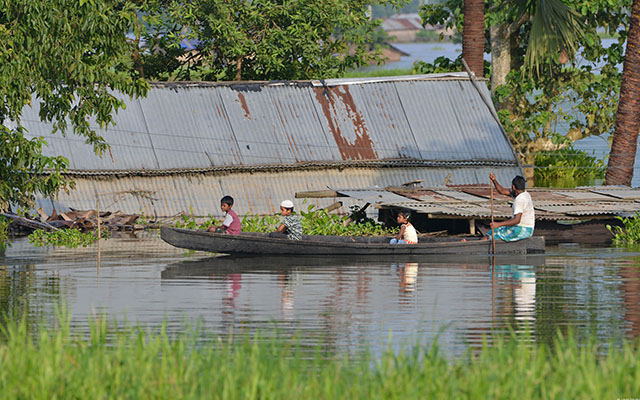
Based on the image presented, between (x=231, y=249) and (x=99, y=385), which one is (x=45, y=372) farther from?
(x=231, y=249)

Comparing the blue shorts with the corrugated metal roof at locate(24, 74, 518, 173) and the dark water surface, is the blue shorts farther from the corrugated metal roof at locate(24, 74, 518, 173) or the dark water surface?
the corrugated metal roof at locate(24, 74, 518, 173)

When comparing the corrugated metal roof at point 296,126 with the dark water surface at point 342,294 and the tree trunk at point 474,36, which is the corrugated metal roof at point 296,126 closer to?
the tree trunk at point 474,36

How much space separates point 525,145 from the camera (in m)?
42.1

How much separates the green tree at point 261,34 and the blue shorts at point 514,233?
45.7 feet

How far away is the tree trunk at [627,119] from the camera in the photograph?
31.4m

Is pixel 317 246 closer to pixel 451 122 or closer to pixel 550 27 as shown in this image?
pixel 451 122

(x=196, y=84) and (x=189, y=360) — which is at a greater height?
(x=196, y=84)

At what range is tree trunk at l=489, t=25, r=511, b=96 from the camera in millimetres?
40375

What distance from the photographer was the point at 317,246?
912 inches

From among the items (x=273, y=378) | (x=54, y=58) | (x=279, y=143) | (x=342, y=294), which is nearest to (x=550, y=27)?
(x=279, y=143)

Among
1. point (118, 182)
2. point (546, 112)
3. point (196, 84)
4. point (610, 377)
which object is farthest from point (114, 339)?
point (546, 112)

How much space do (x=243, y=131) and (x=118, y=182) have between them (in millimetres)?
3766

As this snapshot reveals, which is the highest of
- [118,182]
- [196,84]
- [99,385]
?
[196,84]

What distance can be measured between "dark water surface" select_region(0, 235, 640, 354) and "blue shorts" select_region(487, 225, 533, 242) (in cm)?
54
